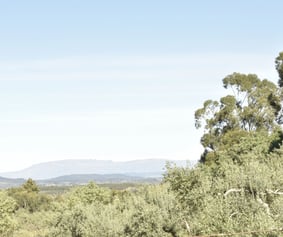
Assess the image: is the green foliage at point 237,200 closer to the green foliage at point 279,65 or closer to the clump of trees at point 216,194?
the clump of trees at point 216,194

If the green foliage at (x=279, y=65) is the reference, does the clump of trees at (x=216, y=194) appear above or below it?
below

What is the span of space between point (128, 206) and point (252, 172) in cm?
1124

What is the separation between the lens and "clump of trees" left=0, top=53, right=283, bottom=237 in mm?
16484

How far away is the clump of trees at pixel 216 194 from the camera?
1648 centimetres

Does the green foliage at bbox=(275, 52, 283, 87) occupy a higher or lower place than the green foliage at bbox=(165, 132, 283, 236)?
higher

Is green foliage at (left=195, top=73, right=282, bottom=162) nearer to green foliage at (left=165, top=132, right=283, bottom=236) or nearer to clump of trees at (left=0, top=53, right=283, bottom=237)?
clump of trees at (left=0, top=53, right=283, bottom=237)

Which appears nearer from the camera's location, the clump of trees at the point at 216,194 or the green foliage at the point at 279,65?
the clump of trees at the point at 216,194

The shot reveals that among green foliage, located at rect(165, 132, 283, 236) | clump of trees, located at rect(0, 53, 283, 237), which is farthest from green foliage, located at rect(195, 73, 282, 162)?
green foliage, located at rect(165, 132, 283, 236)

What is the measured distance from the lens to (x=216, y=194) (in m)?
19.4

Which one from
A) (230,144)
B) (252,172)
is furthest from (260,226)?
(230,144)

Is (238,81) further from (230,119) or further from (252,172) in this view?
(252,172)

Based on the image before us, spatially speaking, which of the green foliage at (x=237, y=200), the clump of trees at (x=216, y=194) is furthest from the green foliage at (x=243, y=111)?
the green foliage at (x=237, y=200)

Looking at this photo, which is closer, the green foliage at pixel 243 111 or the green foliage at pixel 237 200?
the green foliage at pixel 237 200

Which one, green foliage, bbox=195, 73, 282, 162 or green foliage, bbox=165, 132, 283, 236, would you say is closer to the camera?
green foliage, bbox=165, 132, 283, 236
